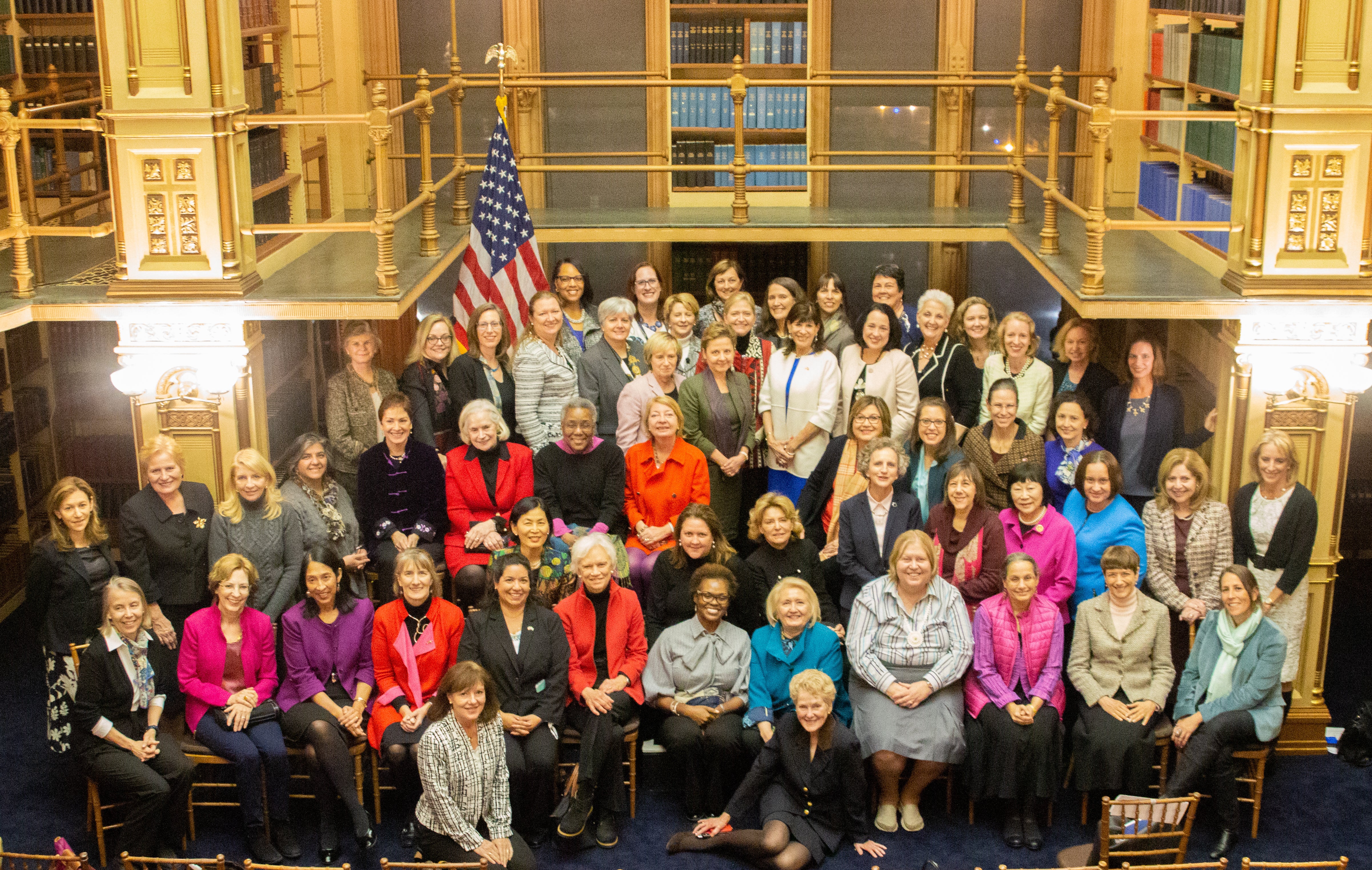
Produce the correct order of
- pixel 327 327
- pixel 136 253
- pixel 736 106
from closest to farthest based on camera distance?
1. pixel 136 253
2. pixel 736 106
3. pixel 327 327

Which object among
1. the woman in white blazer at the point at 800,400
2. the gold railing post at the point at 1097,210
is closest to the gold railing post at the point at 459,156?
the woman in white blazer at the point at 800,400

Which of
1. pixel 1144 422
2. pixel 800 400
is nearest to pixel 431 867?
pixel 800 400

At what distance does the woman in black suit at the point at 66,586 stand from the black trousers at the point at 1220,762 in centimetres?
428

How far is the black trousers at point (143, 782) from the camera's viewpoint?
18.2ft

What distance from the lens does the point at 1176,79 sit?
7867 mm

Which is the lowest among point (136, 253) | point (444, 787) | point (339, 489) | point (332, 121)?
point (444, 787)

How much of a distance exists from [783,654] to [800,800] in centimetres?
56

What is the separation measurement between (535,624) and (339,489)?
114 centimetres

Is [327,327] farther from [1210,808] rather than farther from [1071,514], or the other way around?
[1210,808]

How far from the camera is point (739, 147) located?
775 centimetres

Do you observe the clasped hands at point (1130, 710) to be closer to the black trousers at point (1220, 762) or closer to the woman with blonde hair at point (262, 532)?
the black trousers at point (1220, 762)

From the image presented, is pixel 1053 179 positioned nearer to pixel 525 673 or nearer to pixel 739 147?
pixel 739 147

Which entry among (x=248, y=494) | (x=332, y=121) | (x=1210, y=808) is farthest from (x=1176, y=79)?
(x=248, y=494)

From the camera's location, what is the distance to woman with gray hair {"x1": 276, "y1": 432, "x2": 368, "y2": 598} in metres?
6.11
